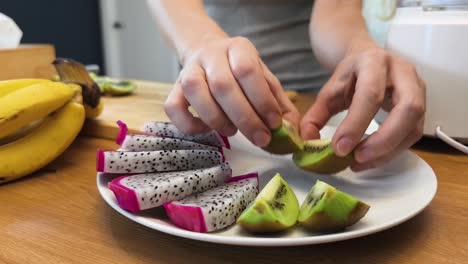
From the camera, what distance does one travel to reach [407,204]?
491mm

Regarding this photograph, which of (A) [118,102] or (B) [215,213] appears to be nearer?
(B) [215,213]

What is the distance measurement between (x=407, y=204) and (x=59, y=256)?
0.37m

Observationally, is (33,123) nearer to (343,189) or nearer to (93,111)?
(93,111)

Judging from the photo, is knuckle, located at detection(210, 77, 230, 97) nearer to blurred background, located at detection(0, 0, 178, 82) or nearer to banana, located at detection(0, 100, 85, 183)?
banana, located at detection(0, 100, 85, 183)

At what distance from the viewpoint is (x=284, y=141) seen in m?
0.58

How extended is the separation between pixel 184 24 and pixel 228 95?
0.35m

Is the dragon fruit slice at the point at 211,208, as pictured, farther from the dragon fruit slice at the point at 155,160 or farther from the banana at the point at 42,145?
the banana at the point at 42,145

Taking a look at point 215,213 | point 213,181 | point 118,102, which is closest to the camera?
point 215,213

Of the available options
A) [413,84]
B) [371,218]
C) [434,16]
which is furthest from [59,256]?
[434,16]

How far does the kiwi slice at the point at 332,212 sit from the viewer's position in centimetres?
41

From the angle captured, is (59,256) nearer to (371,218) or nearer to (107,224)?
(107,224)

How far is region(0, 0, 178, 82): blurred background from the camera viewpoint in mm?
3346

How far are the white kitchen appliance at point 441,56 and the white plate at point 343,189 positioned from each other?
173mm

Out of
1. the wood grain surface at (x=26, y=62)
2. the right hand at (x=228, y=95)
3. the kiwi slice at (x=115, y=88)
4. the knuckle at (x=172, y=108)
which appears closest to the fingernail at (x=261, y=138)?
the right hand at (x=228, y=95)
